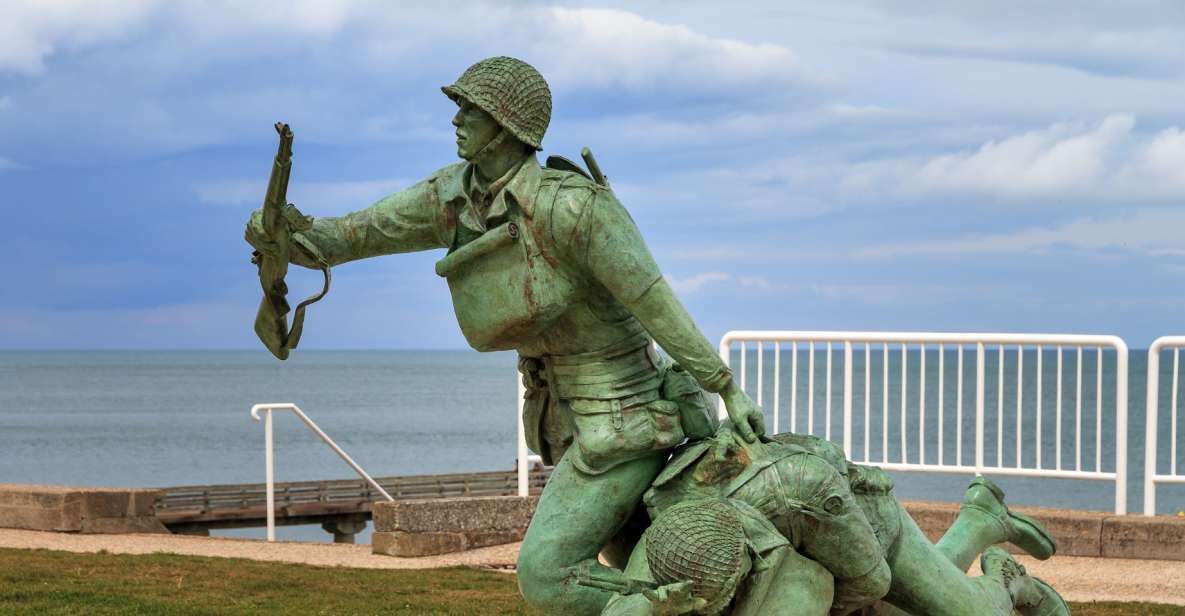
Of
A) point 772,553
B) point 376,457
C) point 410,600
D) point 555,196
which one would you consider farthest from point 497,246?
point 376,457

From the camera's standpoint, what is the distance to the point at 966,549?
551cm

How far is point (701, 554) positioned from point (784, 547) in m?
0.39

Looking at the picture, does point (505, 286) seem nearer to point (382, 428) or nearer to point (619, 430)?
point (619, 430)

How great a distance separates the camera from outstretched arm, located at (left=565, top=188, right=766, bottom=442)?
461 centimetres

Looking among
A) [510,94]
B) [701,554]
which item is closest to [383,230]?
[510,94]

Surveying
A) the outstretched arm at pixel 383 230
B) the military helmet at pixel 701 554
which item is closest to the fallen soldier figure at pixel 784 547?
the military helmet at pixel 701 554

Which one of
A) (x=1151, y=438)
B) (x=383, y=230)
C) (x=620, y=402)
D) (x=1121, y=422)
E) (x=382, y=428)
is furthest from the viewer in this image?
(x=382, y=428)

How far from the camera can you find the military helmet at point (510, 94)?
15.2 feet

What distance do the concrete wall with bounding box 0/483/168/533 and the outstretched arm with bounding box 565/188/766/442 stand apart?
7764 mm

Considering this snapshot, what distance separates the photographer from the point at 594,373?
4.78 meters

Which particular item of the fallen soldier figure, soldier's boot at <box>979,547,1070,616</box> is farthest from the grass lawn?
the fallen soldier figure

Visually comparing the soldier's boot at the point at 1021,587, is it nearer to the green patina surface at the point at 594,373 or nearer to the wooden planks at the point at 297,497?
the green patina surface at the point at 594,373

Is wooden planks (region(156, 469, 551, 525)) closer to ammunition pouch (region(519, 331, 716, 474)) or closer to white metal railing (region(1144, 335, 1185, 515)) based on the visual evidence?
white metal railing (region(1144, 335, 1185, 515))

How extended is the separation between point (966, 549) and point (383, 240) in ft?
7.40
